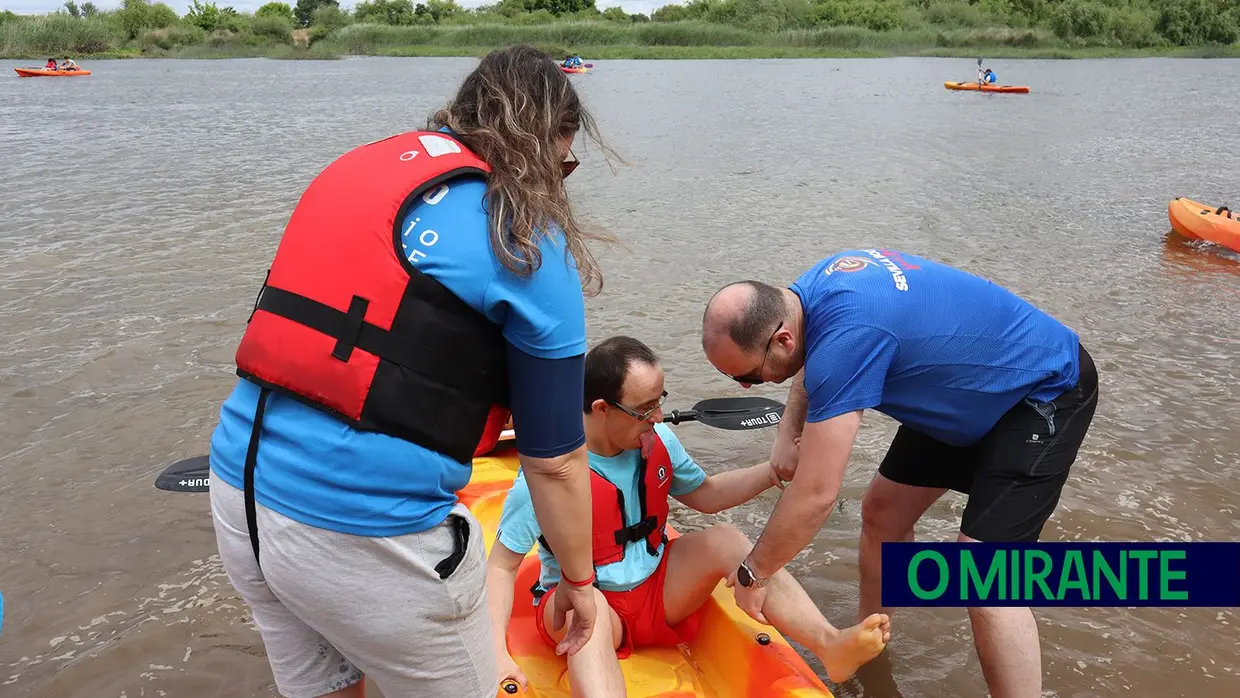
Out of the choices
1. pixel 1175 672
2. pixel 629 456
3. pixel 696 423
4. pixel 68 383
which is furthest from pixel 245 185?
pixel 1175 672

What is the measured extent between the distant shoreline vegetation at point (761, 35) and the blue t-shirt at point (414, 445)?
44.2 meters

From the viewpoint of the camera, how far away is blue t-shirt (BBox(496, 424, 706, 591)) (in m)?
2.70

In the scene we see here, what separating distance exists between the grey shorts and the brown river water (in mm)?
1004

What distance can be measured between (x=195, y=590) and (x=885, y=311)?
118 inches

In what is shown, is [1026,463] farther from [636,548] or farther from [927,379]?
[636,548]

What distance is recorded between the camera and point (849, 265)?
2449 mm

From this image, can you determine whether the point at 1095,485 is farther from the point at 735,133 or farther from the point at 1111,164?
the point at 735,133

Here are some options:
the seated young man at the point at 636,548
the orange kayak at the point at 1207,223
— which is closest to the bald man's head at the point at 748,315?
the seated young man at the point at 636,548

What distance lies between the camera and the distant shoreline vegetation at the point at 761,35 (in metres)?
47.4

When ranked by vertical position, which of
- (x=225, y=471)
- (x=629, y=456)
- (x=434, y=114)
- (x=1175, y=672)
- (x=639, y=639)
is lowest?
(x=1175, y=672)

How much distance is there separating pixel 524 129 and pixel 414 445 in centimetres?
59

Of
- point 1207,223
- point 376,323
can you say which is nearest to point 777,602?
point 376,323

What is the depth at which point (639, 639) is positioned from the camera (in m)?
2.92

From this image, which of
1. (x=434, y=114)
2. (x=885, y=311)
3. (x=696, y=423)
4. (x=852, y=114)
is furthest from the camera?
(x=852, y=114)
